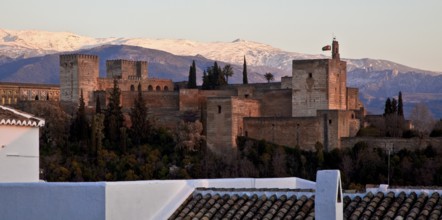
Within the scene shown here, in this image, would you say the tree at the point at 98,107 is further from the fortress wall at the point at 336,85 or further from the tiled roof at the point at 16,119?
the tiled roof at the point at 16,119

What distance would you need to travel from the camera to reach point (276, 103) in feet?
181

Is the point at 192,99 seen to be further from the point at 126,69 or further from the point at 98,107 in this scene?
the point at 126,69

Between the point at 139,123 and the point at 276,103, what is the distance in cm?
717

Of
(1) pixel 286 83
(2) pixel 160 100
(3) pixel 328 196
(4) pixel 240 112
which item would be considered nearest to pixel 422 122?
(1) pixel 286 83

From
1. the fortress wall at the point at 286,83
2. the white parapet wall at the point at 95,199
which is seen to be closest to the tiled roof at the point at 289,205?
the white parapet wall at the point at 95,199

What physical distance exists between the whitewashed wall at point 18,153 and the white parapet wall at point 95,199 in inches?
68.2

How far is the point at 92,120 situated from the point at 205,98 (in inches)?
288

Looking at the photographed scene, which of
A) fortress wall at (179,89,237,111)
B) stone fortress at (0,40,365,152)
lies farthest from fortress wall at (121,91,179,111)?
fortress wall at (179,89,237,111)

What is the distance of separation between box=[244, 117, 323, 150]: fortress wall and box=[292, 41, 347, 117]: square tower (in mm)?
1278

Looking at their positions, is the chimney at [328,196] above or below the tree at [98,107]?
below

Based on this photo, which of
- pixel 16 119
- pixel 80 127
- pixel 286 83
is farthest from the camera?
pixel 286 83

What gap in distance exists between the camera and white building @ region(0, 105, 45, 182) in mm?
14578

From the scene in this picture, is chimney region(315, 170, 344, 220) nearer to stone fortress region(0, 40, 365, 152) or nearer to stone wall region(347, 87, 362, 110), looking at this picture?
stone fortress region(0, 40, 365, 152)

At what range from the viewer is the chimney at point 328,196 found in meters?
10.5
